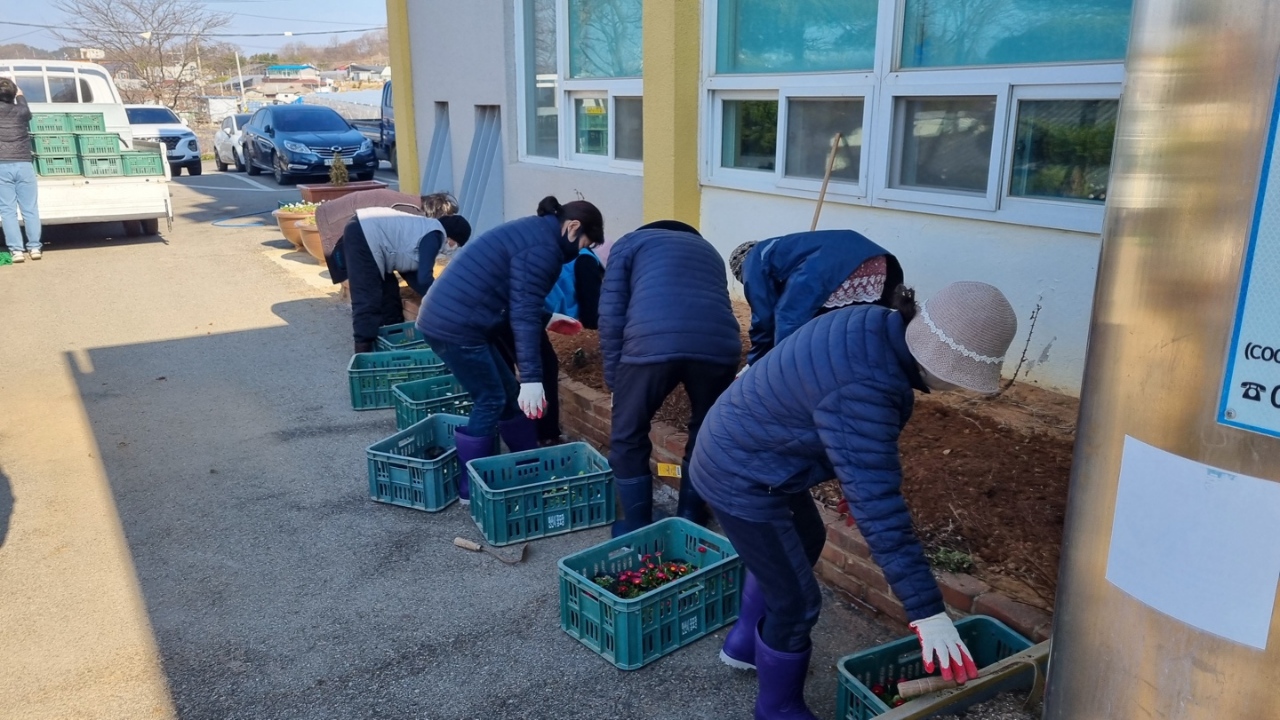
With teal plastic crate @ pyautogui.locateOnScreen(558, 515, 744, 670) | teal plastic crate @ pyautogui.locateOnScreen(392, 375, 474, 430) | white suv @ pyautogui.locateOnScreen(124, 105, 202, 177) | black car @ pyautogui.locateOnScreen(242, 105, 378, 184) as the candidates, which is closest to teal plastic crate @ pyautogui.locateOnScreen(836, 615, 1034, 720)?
teal plastic crate @ pyautogui.locateOnScreen(558, 515, 744, 670)

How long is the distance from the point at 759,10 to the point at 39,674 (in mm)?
5580

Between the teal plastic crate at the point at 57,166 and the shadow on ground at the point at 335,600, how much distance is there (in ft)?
24.3

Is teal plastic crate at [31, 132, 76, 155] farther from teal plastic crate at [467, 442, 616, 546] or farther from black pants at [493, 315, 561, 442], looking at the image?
teal plastic crate at [467, 442, 616, 546]

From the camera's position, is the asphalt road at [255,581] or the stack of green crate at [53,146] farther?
the stack of green crate at [53,146]

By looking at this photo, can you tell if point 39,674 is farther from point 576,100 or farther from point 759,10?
point 576,100

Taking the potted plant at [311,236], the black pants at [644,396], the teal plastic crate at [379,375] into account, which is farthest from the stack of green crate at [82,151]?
the black pants at [644,396]

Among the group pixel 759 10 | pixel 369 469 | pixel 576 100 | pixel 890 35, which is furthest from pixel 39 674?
pixel 576 100

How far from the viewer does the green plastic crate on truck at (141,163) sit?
490 inches

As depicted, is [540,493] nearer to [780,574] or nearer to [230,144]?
[780,574]

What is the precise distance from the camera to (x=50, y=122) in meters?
Answer: 12.2

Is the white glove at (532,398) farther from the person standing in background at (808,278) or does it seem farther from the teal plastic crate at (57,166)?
the teal plastic crate at (57,166)

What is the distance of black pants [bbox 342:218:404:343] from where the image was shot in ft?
22.1

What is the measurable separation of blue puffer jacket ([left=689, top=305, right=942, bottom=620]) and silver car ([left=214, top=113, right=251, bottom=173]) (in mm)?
24302

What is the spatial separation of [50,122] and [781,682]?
510 inches
